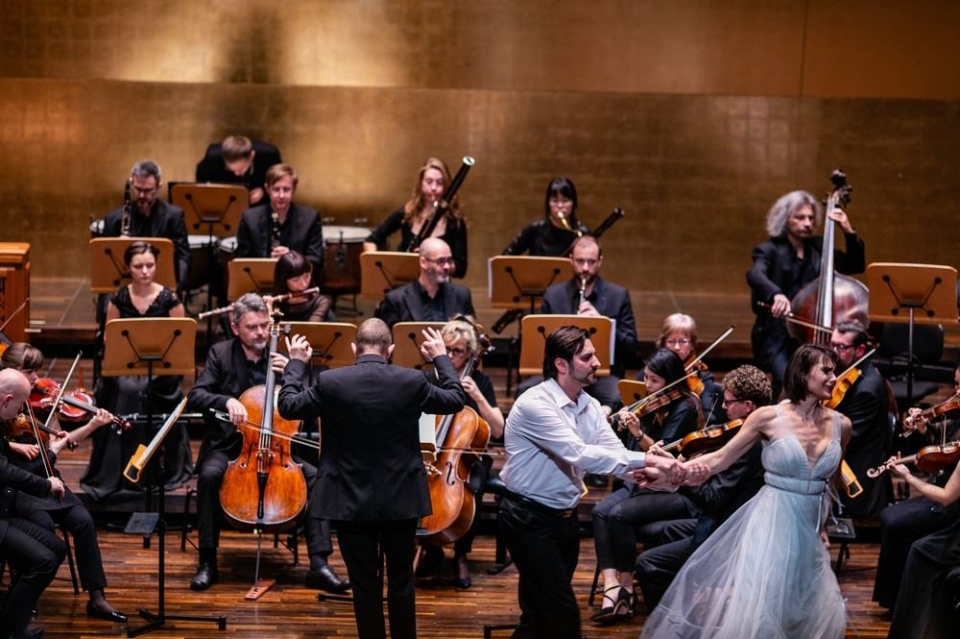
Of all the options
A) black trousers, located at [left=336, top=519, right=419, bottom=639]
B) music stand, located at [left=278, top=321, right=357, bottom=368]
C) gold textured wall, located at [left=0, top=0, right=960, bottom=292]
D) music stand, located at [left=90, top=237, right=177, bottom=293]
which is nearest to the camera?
black trousers, located at [left=336, top=519, right=419, bottom=639]

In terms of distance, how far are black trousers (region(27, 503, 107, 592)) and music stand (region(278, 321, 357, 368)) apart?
1.24 m

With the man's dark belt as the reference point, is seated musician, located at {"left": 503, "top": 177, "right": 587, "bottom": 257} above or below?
above

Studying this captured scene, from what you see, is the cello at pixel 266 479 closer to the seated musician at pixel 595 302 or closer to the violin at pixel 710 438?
the seated musician at pixel 595 302

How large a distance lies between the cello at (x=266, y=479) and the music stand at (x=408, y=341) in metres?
0.74

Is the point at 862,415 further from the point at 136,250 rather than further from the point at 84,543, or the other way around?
the point at 136,250

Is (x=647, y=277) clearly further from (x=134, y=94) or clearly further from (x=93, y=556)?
(x=93, y=556)

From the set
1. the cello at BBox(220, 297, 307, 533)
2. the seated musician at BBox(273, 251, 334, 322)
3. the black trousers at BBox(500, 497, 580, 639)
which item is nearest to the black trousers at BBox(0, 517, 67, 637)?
the cello at BBox(220, 297, 307, 533)

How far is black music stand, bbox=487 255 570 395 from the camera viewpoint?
24.3ft

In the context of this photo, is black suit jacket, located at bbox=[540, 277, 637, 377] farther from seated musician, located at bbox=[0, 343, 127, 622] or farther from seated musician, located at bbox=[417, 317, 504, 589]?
seated musician, located at bbox=[0, 343, 127, 622]

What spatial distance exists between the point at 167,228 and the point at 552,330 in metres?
2.46

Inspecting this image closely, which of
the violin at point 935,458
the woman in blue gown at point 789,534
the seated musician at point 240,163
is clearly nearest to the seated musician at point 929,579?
the violin at point 935,458

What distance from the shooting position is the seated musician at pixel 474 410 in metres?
6.17

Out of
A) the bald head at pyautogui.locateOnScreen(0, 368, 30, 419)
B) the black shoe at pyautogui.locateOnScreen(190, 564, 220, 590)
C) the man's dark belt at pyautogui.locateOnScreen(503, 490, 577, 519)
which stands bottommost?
the black shoe at pyautogui.locateOnScreen(190, 564, 220, 590)

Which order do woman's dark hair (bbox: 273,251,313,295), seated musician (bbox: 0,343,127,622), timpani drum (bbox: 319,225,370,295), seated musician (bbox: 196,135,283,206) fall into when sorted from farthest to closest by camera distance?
seated musician (bbox: 196,135,283,206) → timpani drum (bbox: 319,225,370,295) → woman's dark hair (bbox: 273,251,313,295) → seated musician (bbox: 0,343,127,622)
